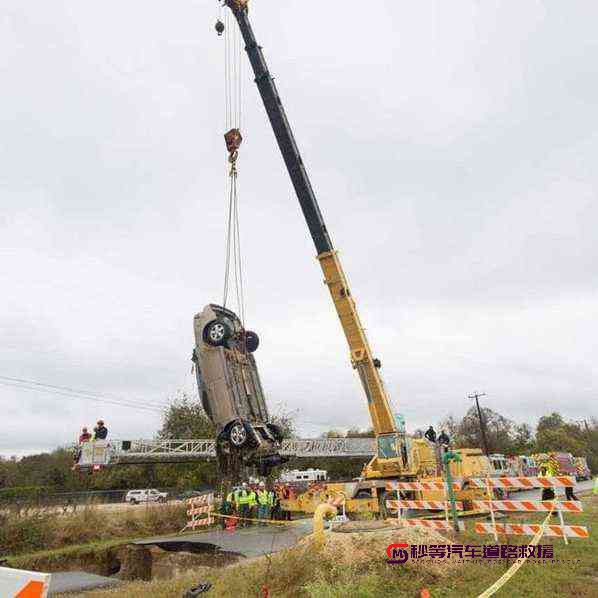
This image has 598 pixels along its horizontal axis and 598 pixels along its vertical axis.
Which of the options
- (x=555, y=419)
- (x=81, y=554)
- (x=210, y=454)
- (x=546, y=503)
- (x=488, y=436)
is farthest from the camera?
(x=555, y=419)

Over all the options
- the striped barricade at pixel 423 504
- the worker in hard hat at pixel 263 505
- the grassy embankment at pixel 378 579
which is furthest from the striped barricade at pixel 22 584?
the worker in hard hat at pixel 263 505

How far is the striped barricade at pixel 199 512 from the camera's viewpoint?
16047mm

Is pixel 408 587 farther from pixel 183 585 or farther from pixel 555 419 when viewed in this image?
pixel 555 419

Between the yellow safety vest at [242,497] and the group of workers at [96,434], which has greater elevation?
the group of workers at [96,434]

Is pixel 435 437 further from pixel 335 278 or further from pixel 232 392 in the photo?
pixel 232 392

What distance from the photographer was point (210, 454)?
2555 centimetres

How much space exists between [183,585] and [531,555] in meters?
4.89

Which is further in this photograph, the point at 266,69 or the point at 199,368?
the point at 266,69

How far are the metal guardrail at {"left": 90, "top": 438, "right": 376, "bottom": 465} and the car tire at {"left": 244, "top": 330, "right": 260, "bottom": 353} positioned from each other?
6572mm

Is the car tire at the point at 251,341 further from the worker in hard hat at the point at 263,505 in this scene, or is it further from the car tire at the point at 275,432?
the worker in hard hat at the point at 263,505

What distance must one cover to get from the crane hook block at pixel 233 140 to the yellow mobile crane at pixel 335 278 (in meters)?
2.12

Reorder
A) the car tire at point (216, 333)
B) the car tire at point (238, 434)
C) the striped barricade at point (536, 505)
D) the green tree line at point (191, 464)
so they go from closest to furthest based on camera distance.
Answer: the striped barricade at point (536, 505), the car tire at point (238, 434), the car tire at point (216, 333), the green tree line at point (191, 464)

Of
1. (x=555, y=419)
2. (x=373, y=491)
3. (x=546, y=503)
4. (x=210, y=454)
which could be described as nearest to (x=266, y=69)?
(x=373, y=491)

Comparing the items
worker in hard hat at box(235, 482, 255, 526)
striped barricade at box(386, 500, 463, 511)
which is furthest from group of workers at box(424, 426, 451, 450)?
striped barricade at box(386, 500, 463, 511)
